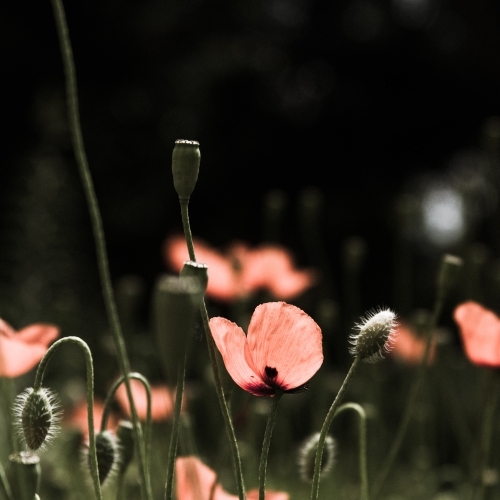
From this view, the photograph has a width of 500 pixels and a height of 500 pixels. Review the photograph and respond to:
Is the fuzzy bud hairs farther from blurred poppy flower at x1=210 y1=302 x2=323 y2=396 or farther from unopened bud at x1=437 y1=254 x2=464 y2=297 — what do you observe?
unopened bud at x1=437 y1=254 x2=464 y2=297

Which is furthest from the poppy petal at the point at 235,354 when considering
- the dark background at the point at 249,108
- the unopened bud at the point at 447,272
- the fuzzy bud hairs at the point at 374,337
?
the dark background at the point at 249,108

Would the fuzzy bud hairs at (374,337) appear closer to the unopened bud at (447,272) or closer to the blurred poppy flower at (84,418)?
the unopened bud at (447,272)

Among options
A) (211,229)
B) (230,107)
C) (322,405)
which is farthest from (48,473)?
(230,107)

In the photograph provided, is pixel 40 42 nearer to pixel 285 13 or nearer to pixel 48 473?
pixel 285 13

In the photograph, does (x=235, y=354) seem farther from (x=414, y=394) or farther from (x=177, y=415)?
(x=414, y=394)

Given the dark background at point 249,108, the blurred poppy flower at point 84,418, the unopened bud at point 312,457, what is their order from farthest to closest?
1. the dark background at point 249,108
2. the blurred poppy flower at point 84,418
3. the unopened bud at point 312,457

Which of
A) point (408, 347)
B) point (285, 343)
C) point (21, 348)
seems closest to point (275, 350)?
point (285, 343)

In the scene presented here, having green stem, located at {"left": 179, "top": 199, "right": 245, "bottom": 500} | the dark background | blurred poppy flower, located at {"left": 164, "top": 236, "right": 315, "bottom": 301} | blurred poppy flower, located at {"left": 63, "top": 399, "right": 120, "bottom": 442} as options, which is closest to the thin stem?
green stem, located at {"left": 179, "top": 199, "right": 245, "bottom": 500}
